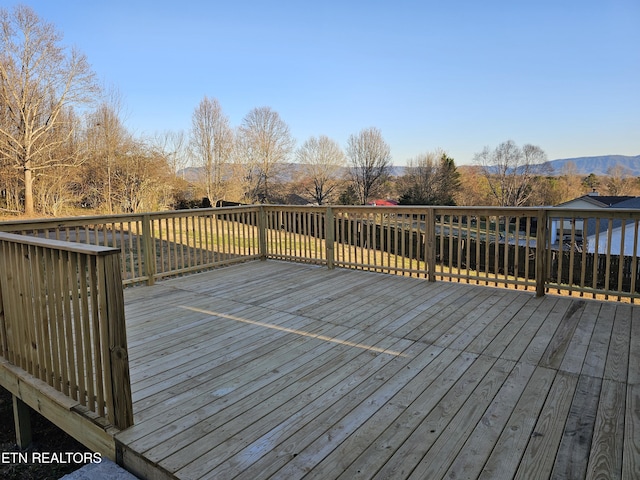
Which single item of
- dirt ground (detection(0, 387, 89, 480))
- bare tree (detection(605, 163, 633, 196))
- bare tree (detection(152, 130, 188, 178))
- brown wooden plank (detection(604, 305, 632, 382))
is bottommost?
dirt ground (detection(0, 387, 89, 480))

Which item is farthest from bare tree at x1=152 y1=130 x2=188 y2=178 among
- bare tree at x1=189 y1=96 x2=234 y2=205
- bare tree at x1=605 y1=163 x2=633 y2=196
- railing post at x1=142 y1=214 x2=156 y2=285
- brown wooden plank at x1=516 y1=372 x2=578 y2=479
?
bare tree at x1=605 y1=163 x2=633 y2=196

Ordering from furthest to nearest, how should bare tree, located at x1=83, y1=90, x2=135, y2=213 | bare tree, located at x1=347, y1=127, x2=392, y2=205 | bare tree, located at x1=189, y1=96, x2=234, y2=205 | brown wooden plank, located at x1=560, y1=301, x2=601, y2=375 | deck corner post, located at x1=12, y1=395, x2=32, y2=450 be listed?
bare tree, located at x1=347, y1=127, x2=392, y2=205, bare tree, located at x1=189, y1=96, x2=234, y2=205, bare tree, located at x1=83, y1=90, x2=135, y2=213, deck corner post, located at x1=12, y1=395, x2=32, y2=450, brown wooden plank, located at x1=560, y1=301, x2=601, y2=375

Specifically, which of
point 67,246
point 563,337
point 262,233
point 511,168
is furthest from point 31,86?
point 511,168

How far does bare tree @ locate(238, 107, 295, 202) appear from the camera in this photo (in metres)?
24.3

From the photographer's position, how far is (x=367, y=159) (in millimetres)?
32688

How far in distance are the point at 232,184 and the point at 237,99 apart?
17.7ft

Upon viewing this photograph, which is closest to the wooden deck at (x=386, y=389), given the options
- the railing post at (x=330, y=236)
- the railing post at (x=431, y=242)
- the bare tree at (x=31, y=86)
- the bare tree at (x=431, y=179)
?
the railing post at (x=431, y=242)

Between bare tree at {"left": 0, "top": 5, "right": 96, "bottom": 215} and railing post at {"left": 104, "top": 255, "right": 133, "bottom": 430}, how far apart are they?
1344 centimetres

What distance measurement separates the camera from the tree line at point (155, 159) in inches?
486

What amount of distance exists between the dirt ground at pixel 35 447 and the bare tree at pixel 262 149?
21.0 m

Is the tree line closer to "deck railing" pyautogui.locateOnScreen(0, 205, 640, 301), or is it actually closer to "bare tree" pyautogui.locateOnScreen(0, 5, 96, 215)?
"bare tree" pyautogui.locateOnScreen(0, 5, 96, 215)

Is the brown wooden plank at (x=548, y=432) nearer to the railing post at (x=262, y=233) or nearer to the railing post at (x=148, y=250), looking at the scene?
the railing post at (x=148, y=250)

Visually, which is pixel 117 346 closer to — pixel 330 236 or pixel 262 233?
pixel 330 236

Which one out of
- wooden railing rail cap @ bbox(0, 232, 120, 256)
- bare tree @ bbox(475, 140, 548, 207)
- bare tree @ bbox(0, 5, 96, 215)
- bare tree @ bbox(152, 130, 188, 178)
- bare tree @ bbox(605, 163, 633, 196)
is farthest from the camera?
bare tree @ bbox(475, 140, 548, 207)
